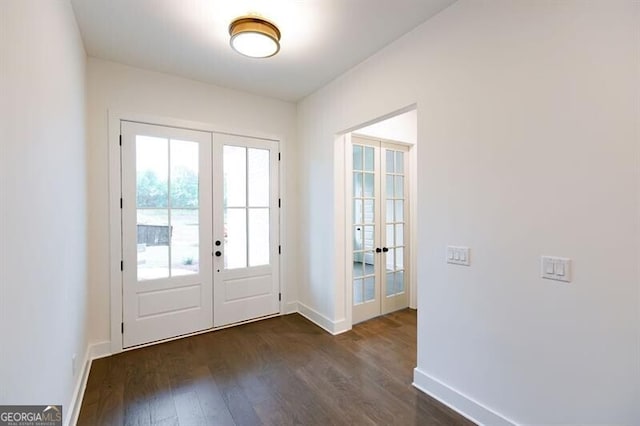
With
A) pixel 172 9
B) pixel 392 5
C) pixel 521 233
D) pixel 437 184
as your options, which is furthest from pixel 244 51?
pixel 521 233

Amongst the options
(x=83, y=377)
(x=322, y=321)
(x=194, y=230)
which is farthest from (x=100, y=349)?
(x=322, y=321)

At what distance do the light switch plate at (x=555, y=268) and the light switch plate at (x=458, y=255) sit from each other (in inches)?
17.0

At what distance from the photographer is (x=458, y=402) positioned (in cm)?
203

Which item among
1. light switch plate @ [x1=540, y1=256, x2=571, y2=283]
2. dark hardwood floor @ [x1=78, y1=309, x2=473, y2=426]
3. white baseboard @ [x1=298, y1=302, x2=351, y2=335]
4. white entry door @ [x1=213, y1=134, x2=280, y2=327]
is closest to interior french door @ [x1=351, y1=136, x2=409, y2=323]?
white baseboard @ [x1=298, y1=302, x2=351, y2=335]

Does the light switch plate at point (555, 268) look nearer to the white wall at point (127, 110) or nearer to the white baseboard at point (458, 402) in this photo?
the white baseboard at point (458, 402)

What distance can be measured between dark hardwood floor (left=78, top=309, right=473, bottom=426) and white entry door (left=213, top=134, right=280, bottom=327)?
412 millimetres

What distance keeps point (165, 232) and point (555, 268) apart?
10.9ft

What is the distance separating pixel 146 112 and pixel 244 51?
140cm

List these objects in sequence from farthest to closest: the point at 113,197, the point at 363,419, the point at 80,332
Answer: the point at 113,197 < the point at 80,332 < the point at 363,419

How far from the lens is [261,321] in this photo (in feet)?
12.1

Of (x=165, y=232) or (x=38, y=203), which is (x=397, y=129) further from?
(x=38, y=203)

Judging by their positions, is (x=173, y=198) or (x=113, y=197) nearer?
(x=113, y=197)

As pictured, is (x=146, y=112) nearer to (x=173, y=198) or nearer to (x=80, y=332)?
(x=173, y=198)

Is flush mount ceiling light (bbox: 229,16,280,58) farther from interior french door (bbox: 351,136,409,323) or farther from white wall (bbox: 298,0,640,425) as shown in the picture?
interior french door (bbox: 351,136,409,323)
